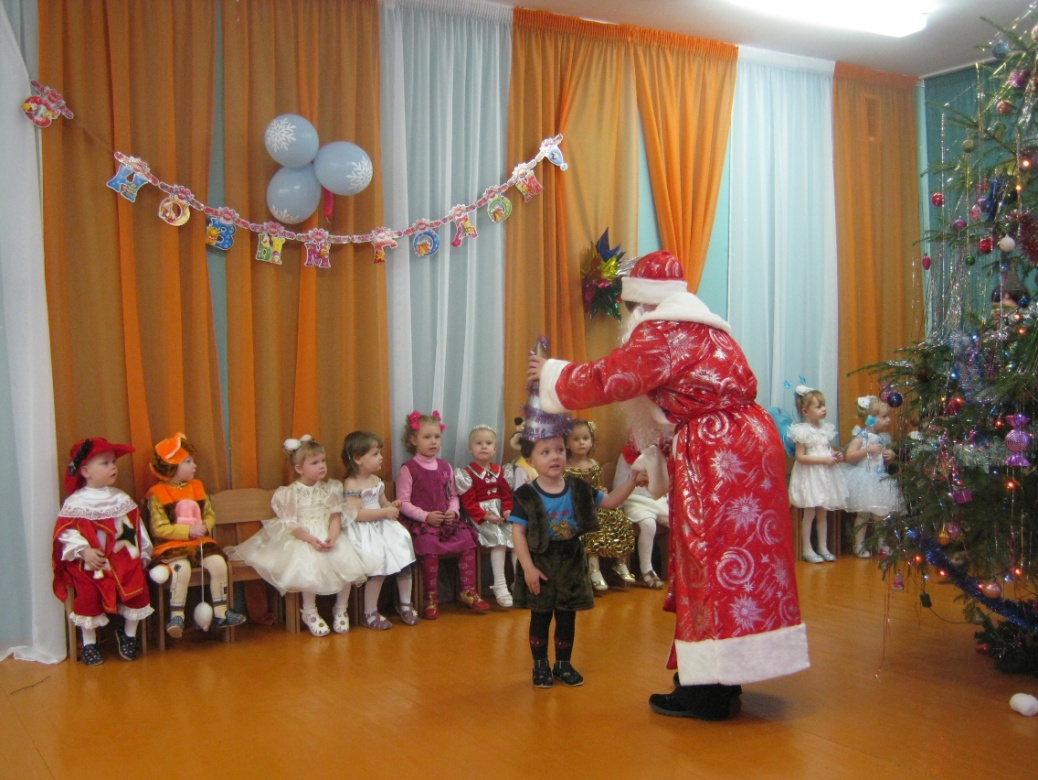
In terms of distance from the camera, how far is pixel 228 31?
4.99 metres

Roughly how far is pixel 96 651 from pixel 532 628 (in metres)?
1.90

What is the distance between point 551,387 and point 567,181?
268 cm

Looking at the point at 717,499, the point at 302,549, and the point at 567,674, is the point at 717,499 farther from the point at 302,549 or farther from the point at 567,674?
the point at 302,549

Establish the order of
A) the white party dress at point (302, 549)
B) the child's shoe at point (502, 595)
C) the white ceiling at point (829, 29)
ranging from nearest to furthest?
the white party dress at point (302, 549)
the child's shoe at point (502, 595)
the white ceiling at point (829, 29)

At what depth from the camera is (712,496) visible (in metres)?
3.43

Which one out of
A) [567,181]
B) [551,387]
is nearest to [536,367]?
[551,387]

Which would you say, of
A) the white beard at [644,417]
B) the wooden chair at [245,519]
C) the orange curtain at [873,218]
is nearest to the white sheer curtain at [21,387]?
the wooden chair at [245,519]

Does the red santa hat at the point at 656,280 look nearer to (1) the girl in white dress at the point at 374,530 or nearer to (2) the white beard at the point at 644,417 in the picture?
(2) the white beard at the point at 644,417

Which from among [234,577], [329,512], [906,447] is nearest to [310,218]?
[329,512]

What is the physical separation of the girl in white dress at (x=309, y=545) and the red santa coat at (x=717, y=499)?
5.87ft

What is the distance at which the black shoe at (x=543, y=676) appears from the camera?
3910 millimetres

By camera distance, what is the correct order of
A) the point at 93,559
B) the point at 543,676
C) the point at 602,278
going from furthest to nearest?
the point at 602,278 → the point at 93,559 → the point at 543,676

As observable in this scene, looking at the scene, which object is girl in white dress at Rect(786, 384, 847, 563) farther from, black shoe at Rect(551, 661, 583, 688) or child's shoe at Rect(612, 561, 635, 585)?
black shoe at Rect(551, 661, 583, 688)

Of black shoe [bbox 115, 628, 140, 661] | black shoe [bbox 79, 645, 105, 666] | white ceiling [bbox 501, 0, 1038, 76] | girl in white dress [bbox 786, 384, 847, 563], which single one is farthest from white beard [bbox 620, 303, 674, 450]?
girl in white dress [bbox 786, 384, 847, 563]
